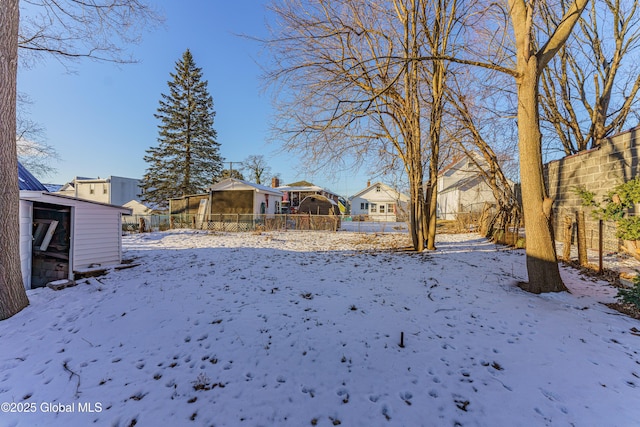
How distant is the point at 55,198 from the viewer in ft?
17.8

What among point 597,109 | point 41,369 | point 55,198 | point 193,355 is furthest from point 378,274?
point 597,109

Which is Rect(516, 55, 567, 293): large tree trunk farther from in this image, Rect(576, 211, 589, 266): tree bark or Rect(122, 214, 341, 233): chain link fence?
Rect(122, 214, 341, 233): chain link fence

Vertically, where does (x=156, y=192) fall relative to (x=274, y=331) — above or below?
above

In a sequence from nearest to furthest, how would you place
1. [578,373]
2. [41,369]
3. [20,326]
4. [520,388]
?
1. [520,388]
2. [578,373]
3. [41,369]
4. [20,326]

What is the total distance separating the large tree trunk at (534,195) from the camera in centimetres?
450

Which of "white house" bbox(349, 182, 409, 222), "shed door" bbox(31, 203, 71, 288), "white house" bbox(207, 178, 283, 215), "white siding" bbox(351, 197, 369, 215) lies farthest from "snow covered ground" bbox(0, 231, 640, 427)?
"white siding" bbox(351, 197, 369, 215)

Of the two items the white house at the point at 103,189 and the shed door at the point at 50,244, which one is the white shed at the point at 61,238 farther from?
the white house at the point at 103,189

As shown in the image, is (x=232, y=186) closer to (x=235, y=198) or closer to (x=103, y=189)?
(x=235, y=198)

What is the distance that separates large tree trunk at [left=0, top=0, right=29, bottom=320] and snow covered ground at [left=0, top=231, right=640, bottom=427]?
454 mm

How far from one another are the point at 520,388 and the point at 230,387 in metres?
2.79

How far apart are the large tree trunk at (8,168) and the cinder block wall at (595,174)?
12.7 meters

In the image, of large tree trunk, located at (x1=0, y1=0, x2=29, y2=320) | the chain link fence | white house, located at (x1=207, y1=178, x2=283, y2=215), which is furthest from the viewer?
white house, located at (x1=207, y1=178, x2=283, y2=215)

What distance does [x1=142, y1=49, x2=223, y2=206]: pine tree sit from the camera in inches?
1024

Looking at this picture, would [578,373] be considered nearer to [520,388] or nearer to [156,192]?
[520,388]
